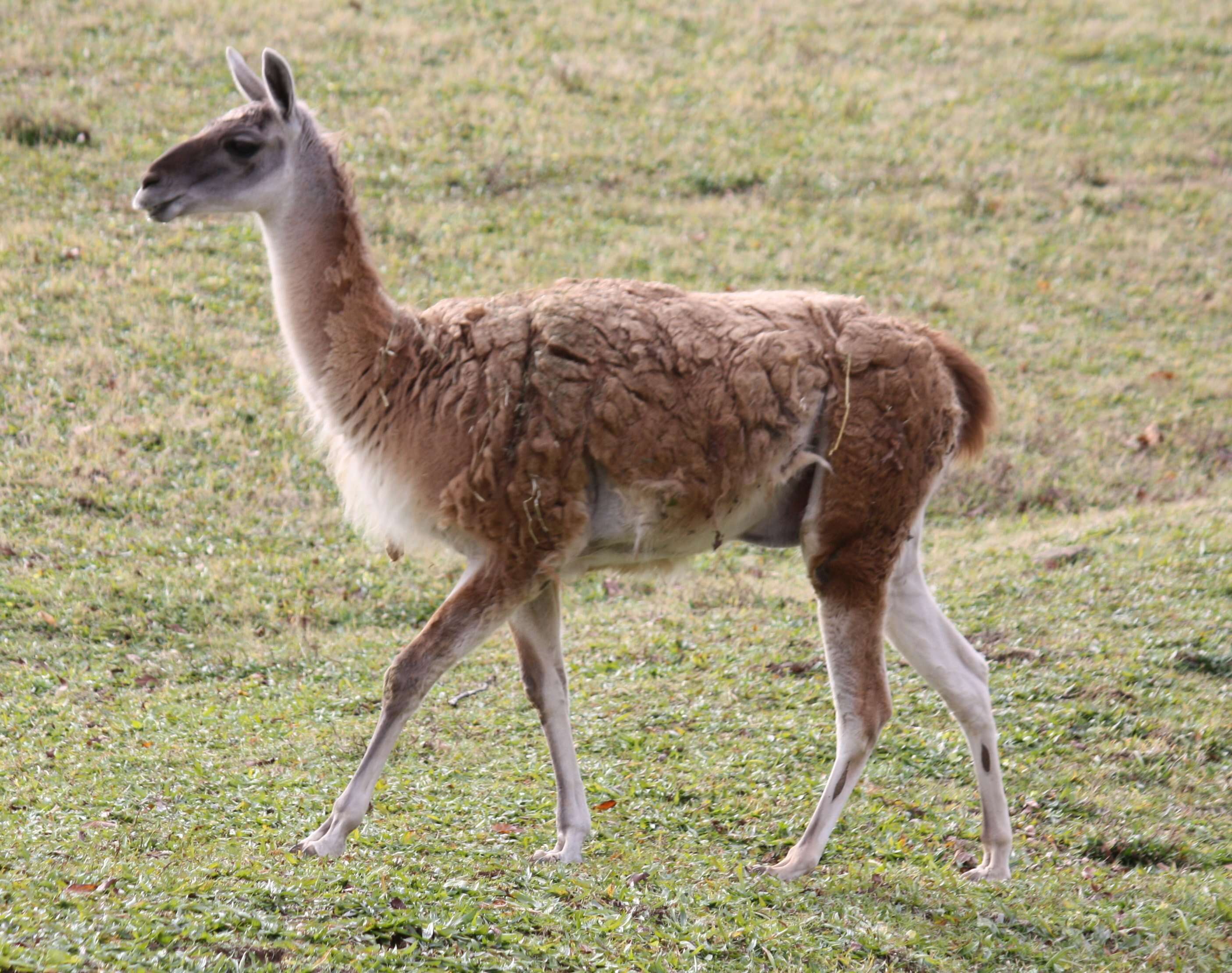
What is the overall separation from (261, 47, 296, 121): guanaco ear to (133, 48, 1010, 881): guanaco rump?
0.01 metres

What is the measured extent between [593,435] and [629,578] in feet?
11.1

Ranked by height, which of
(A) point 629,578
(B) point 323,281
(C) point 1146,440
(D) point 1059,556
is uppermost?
(B) point 323,281

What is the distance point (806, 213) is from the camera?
48.2 feet

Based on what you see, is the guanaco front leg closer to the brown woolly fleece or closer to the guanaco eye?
the brown woolly fleece

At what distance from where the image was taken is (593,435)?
501 cm

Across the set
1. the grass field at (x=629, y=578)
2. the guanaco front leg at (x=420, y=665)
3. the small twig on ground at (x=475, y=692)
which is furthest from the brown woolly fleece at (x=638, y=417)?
the small twig on ground at (x=475, y=692)

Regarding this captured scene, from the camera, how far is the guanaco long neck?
5250mm

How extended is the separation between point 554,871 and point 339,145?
3.05 meters

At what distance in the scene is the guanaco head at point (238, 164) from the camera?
5.37 m

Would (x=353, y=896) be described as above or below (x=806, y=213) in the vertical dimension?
above

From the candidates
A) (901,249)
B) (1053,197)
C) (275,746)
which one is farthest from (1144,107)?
(275,746)

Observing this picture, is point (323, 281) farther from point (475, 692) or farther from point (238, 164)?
point (475, 692)

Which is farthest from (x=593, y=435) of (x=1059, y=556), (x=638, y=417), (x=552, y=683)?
(x=1059, y=556)

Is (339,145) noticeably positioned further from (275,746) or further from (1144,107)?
(1144,107)
